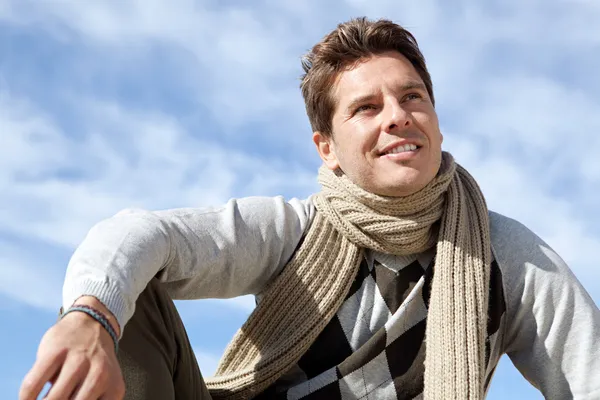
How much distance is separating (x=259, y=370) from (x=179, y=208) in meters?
0.60

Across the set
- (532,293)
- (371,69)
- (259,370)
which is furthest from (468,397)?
(371,69)

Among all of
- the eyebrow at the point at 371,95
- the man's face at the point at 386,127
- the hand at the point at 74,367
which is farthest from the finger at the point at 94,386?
the eyebrow at the point at 371,95

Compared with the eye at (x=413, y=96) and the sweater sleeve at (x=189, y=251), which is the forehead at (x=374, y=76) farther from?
the sweater sleeve at (x=189, y=251)

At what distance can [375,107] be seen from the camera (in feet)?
9.29

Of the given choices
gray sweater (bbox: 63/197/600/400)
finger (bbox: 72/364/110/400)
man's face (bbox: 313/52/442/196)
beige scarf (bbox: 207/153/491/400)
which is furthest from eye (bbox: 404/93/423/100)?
finger (bbox: 72/364/110/400)

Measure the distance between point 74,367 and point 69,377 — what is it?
24mm

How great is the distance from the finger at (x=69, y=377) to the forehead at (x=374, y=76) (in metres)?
1.43

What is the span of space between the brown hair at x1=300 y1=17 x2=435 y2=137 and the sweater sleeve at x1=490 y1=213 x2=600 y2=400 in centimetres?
66

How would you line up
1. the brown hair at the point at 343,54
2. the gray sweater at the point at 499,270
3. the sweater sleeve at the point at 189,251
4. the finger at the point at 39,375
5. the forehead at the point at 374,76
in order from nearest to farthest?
the finger at the point at 39,375 < the sweater sleeve at the point at 189,251 < the gray sweater at the point at 499,270 < the forehead at the point at 374,76 < the brown hair at the point at 343,54

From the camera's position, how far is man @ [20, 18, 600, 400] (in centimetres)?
273

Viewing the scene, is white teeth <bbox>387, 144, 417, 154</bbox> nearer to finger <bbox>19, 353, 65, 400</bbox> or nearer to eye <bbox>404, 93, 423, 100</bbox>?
eye <bbox>404, 93, 423, 100</bbox>

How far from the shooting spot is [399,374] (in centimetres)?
277

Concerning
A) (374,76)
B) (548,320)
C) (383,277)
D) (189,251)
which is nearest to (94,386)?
(189,251)

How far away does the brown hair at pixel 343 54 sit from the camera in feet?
9.66
